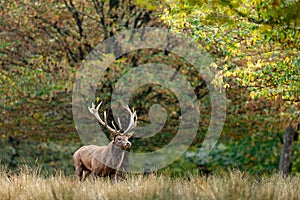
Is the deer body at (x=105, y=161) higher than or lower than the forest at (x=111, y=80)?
lower

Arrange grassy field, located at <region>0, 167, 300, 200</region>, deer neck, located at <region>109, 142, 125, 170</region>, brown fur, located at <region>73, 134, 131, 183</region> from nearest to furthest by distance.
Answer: grassy field, located at <region>0, 167, 300, 200</region> < brown fur, located at <region>73, 134, 131, 183</region> < deer neck, located at <region>109, 142, 125, 170</region>

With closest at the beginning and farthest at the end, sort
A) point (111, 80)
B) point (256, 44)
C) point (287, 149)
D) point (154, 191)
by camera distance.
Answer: point (154, 191) < point (256, 44) < point (111, 80) < point (287, 149)

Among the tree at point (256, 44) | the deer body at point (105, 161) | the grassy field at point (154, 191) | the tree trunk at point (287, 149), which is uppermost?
the tree at point (256, 44)

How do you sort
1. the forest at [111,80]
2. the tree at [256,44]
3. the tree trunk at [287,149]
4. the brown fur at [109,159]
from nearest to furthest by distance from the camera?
the tree at [256,44] → the brown fur at [109,159] → the forest at [111,80] → the tree trunk at [287,149]

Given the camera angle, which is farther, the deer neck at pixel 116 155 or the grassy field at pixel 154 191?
the deer neck at pixel 116 155

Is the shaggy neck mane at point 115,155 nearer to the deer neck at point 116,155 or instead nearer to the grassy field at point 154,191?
the deer neck at point 116,155

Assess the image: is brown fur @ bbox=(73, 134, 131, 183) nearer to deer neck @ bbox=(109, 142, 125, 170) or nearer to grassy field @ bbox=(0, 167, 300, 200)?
deer neck @ bbox=(109, 142, 125, 170)

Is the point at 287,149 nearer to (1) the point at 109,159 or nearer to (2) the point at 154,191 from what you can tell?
(1) the point at 109,159

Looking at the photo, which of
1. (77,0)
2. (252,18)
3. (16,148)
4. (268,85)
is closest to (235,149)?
(16,148)

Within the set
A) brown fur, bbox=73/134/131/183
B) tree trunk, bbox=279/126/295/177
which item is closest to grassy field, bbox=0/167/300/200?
brown fur, bbox=73/134/131/183

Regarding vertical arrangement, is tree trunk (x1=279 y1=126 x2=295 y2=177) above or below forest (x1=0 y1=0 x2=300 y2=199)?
below

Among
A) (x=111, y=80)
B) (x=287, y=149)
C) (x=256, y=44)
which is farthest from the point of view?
(x=287, y=149)

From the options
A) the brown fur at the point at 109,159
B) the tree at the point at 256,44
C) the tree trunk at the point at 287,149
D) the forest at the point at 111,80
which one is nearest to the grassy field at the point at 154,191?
the tree at the point at 256,44

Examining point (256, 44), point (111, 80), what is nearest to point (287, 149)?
point (111, 80)
